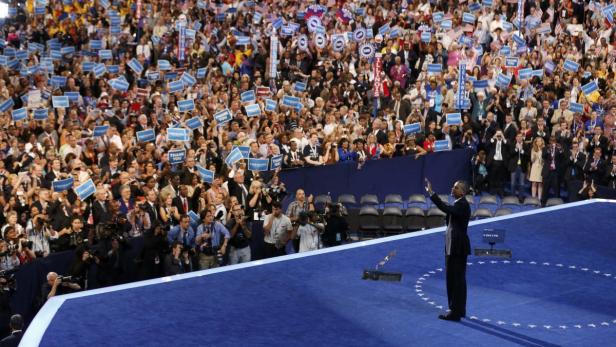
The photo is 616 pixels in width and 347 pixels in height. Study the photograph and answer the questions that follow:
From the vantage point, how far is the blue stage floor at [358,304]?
13531 mm

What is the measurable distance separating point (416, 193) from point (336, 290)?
28.8 feet

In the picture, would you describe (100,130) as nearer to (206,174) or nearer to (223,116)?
(223,116)

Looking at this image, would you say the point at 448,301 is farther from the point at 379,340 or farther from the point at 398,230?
the point at 398,230

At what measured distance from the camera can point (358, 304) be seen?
587 inches

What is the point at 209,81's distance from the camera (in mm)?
26594

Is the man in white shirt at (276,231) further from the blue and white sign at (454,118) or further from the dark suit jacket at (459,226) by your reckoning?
the blue and white sign at (454,118)

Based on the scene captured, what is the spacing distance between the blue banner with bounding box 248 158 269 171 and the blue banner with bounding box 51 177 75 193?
11.8ft

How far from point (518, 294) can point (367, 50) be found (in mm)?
13323

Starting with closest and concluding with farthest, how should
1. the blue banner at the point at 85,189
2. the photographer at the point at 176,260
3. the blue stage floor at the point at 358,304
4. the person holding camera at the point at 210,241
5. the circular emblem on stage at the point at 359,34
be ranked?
1. the blue stage floor at the point at 358,304
2. the photographer at the point at 176,260
3. the person holding camera at the point at 210,241
4. the blue banner at the point at 85,189
5. the circular emblem on stage at the point at 359,34

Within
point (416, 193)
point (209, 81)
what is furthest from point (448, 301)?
point (209, 81)

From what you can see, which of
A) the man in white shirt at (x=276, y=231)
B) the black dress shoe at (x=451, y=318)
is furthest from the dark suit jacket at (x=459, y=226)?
the man in white shirt at (x=276, y=231)

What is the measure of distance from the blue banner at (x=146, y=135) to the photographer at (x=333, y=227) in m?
4.68

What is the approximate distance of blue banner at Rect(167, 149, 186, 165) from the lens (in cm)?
2056

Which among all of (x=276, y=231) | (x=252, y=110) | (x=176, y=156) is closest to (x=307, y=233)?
(x=276, y=231)
